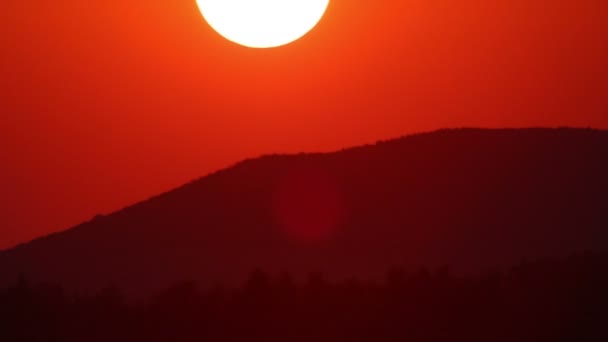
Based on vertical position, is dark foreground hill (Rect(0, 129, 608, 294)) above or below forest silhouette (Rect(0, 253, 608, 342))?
above

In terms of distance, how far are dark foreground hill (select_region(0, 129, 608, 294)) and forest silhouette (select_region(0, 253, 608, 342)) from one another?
0.06 metres

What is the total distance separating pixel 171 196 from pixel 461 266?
3.94 feet

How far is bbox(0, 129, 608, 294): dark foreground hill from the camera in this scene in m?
4.25

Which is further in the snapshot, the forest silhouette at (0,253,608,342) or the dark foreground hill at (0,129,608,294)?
the dark foreground hill at (0,129,608,294)

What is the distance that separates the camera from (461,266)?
4355 mm

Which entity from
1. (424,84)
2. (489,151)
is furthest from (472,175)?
(424,84)

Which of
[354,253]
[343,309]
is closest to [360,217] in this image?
[354,253]

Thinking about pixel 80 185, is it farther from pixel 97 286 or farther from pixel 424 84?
pixel 424 84

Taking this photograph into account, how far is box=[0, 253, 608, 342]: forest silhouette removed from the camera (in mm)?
4121

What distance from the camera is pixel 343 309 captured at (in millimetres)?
4223

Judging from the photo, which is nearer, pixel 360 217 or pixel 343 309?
pixel 343 309

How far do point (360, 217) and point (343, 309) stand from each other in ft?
1.29

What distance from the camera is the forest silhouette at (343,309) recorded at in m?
4.12

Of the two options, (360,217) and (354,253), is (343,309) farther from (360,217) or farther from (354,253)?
(360,217)
